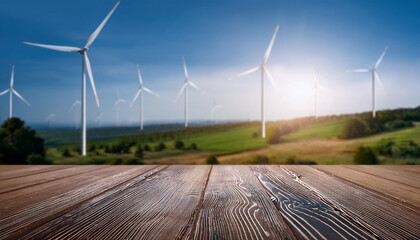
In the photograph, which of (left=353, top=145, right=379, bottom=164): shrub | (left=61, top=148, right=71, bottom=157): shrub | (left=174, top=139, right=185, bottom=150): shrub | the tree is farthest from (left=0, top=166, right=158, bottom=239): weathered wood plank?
(left=61, top=148, right=71, bottom=157): shrub

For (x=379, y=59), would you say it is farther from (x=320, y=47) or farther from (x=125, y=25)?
(x=125, y=25)

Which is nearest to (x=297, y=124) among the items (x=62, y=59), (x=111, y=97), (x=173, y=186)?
(x=111, y=97)

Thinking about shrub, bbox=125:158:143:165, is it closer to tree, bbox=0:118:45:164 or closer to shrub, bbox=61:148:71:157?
shrub, bbox=61:148:71:157

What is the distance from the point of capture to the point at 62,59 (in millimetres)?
30766

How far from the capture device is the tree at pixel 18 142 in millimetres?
23078

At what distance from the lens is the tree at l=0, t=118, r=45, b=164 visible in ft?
75.7

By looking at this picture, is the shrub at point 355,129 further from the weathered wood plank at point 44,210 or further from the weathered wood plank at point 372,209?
the weathered wood plank at point 44,210

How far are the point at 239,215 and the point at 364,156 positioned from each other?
24389mm

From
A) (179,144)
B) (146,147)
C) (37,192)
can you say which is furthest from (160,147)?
(37,192)

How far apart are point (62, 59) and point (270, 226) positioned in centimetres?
3584

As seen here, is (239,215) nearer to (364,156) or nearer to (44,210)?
(44,210)

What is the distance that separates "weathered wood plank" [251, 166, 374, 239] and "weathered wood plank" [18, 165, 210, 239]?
403mm

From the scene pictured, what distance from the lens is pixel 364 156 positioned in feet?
70.4

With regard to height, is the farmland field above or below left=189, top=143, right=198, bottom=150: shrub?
above
